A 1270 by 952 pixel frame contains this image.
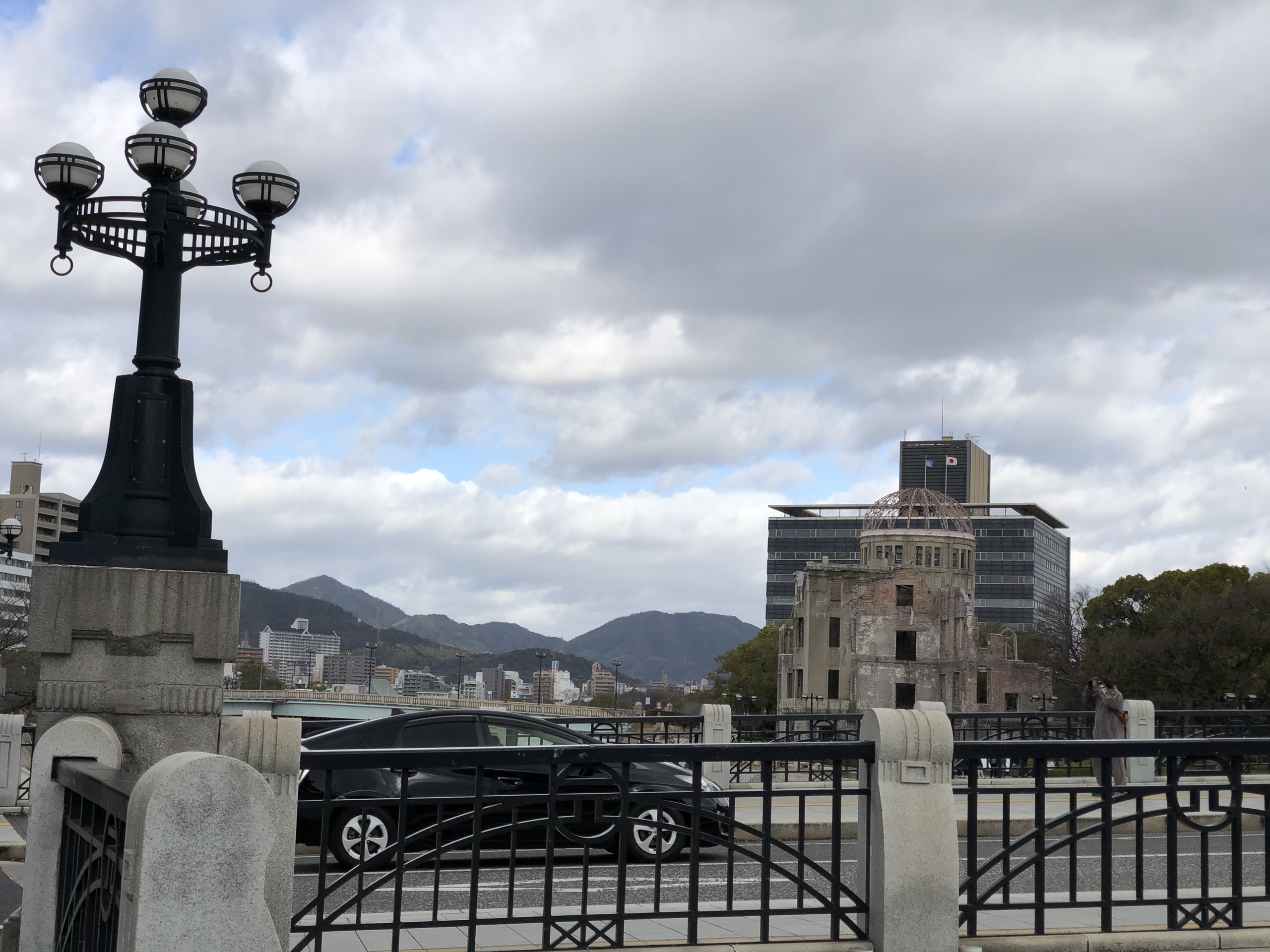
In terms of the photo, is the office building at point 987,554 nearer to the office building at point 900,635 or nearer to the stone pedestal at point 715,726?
the office building at point 900,635

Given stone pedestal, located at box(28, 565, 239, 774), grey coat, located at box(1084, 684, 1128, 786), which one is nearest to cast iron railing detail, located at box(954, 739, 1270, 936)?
stone pedestal, located at box(28, 565, 239, 774)

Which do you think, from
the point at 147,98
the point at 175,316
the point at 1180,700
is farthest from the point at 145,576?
the point at 1180,700

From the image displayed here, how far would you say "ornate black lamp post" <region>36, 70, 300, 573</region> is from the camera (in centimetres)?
790

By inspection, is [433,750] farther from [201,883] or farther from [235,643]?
[201,883]

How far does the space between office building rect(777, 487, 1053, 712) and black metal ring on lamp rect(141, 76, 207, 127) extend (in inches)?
2316

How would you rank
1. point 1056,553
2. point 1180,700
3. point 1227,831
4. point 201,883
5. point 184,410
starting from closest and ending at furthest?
point 201,883 → point 184,410 → point 1227,831 → point 1180,700 → point 1056,553

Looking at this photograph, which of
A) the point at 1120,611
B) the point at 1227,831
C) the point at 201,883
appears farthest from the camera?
the point at 1120,611

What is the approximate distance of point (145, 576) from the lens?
7.48 m

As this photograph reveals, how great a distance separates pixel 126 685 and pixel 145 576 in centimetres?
65

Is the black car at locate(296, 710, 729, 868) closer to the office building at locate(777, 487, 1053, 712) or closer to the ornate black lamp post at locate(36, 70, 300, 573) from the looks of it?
the ornate black lamp post at locate(36, 70, 300, 573)

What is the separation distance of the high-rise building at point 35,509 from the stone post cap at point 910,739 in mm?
Result: 121593

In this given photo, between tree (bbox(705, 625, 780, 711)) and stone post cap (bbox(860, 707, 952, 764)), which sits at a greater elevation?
stone post cap (bbox(860, 707, 952, 764))

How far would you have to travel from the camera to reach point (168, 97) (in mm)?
8820

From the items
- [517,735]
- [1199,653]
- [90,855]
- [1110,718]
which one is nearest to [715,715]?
[517,735]
